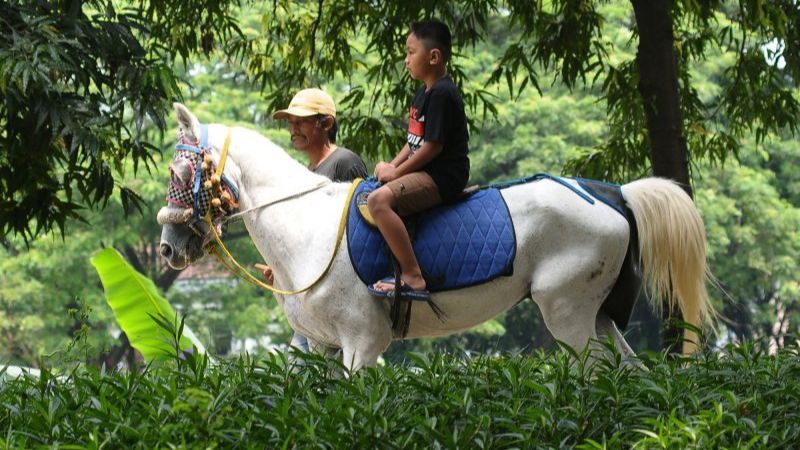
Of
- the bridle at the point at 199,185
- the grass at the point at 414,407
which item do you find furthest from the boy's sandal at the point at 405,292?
the bridle at the point at 199,185

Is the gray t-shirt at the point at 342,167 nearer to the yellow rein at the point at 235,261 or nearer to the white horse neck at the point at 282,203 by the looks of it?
the white horse neck at the point at 282,203

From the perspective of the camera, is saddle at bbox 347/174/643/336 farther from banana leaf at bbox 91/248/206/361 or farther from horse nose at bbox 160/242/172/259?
banana leaf at bbox 91/248/206/361

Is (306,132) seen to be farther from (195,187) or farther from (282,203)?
(195,187)

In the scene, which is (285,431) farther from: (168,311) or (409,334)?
(168,311)

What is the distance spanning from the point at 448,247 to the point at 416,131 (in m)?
0.60

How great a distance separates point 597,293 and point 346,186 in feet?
4.58

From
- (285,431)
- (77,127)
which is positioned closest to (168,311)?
(77,127)

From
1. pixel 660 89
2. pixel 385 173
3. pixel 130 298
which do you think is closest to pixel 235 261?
pixel 385 173

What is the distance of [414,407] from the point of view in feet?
17.3

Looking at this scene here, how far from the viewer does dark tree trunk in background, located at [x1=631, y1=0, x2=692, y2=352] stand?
9.30 metres

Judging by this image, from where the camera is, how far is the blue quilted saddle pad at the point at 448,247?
6.79m

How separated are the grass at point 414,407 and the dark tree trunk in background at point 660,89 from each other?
339 cm

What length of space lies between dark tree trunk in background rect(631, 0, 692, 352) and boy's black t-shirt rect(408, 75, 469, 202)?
8.96 feet

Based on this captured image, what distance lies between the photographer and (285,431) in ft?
15.9
